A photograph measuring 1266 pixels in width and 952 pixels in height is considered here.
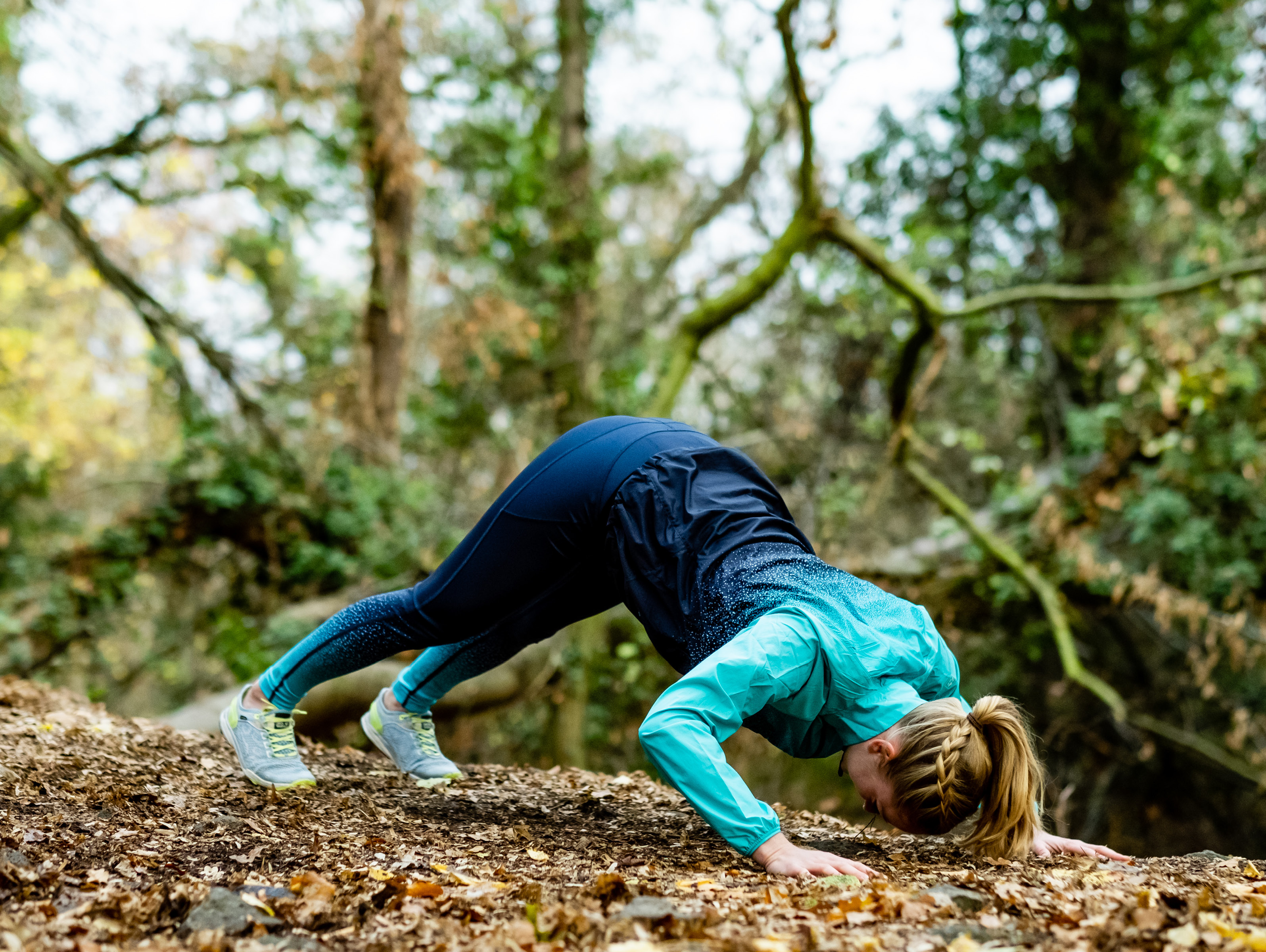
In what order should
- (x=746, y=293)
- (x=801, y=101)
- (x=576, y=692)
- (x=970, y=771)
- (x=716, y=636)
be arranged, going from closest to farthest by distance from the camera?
1. (x=970, y=771)
2. (x=716, y=636)
3. (x=801, y=101)
4. (x=746, y=293)
5. (x=576, y=692)

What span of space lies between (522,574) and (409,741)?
1192mm

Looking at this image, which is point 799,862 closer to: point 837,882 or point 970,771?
point 837,882

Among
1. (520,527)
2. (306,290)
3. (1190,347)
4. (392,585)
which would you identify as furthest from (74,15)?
(1190,347)

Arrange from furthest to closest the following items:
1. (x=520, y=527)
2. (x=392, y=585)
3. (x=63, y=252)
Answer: (x=63, y=252), (x=392, y=585), (x=520, y=527)

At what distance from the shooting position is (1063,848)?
2867 millimetres

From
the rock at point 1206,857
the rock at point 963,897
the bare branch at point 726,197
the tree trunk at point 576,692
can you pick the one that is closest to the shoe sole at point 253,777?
the rock at point 963,897

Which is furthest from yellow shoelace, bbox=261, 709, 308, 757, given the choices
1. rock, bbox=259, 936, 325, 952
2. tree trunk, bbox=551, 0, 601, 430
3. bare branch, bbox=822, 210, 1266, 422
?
tree trunk, bbox=551, 0, 601, 430

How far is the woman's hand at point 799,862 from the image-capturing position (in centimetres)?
240

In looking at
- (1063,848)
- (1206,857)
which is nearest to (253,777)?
(1063,848)

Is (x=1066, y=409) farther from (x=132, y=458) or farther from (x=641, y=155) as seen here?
(x=132, y=458)

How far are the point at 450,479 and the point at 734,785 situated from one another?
817 cm

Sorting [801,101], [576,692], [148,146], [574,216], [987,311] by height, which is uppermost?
[148,146]

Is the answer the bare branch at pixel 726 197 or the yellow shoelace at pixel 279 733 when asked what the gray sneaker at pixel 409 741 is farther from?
the bare branch at pixel 726 197

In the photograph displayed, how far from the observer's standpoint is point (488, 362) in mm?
9188
